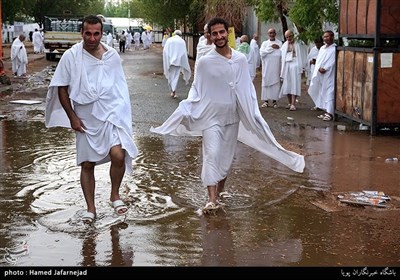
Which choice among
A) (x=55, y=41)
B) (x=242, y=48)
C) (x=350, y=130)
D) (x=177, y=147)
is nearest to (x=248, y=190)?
(x=177, y=147)

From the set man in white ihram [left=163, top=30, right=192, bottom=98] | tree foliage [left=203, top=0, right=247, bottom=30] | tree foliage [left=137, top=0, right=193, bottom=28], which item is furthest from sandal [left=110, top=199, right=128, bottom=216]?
tree foliage [left=137, top=0, right=193, bottom=28]

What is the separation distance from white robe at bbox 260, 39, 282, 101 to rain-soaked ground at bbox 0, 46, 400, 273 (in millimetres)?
5103

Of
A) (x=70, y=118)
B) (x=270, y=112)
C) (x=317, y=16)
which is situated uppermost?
(x=317, y=16)

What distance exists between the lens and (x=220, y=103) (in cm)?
646

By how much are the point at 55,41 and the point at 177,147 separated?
2718cm

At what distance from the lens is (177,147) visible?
396 inches

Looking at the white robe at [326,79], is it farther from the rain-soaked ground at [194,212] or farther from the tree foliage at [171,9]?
the tree foliage at [171,9]

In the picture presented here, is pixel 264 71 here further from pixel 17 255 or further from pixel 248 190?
pixel 17 255

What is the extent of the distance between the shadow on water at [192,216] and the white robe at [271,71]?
6018 mm

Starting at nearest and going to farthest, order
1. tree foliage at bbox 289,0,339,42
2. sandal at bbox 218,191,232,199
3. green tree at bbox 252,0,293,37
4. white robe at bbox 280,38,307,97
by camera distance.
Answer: sandal at bbox 218,191,232,199 < white robe at bbox 280,38,307,97 < tree foliage at bbox 289,0,339,42 < green tree at bbox 252,0,293,37

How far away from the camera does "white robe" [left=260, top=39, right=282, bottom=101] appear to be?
15.7 m

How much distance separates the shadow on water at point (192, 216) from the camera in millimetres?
5109

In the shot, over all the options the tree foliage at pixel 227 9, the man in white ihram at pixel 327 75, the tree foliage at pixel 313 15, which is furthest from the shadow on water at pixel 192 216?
the tree foliage at pixel 227 9

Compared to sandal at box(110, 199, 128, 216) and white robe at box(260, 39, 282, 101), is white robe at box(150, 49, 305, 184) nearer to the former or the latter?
sandal at box(110, 199, 128, 216)
